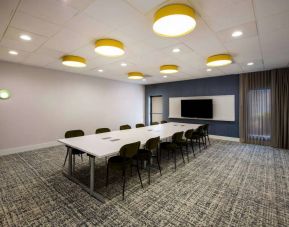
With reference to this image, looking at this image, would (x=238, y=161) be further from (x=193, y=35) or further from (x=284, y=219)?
(x=193, y=35)

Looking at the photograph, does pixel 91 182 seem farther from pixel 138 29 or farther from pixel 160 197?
pixel 138 29

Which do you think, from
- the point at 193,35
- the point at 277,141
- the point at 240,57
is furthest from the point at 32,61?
the point at 277,141

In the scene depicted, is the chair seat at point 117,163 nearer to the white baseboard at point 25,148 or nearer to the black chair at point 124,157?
the black chair at point 124,157

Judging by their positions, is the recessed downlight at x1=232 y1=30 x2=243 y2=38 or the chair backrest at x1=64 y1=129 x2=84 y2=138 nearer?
the recessed downlight at x1=232 y1=30 x2=243 y2=38

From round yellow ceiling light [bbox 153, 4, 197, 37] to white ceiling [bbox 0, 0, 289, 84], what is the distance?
121 mm

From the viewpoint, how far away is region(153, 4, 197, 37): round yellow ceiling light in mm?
1868

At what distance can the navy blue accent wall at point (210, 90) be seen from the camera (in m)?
6.15

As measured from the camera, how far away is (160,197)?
2.43 meters

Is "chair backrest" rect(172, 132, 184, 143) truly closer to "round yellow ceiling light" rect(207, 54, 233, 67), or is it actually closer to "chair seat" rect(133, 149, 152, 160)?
"chair seat" rect(133, 149, 152, 160)

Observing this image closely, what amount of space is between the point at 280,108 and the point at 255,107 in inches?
27.6

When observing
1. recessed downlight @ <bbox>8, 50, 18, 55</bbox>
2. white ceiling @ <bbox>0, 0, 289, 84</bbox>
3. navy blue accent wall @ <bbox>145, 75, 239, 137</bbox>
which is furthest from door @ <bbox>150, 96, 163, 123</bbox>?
recessed downlight @ <bbox>8, 50, 18, 55</bbox>

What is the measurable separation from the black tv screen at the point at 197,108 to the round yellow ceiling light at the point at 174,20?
515cm

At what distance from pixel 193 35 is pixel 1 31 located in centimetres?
345

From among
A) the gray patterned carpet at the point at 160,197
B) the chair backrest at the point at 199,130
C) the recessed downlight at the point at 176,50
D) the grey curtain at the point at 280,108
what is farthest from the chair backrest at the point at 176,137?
the grey curtain at the point at 280,108
